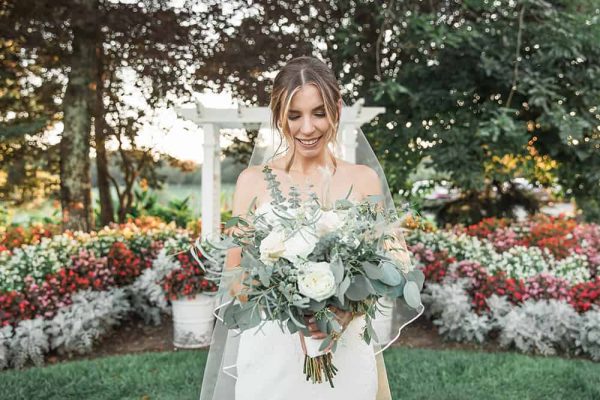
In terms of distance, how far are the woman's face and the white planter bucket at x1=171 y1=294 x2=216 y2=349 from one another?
3756 millimetres

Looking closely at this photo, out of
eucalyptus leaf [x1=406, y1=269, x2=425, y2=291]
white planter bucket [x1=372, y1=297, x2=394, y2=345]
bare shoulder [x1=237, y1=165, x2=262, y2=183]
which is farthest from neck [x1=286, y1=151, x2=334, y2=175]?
A: eucalyptus leaf [x1=406, y1=269, x2=425, y2=291]

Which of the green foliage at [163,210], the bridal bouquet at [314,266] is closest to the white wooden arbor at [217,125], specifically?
the green foliage at [163,210]

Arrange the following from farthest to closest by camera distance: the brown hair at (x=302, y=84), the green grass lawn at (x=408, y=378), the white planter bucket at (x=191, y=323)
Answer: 1. the white planter bucket at (x=191, y=323)
2. the green grass lawn at (x=408, y=378)
3. the brown hair at (x=302, y=84)

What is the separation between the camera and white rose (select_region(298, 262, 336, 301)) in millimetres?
1642

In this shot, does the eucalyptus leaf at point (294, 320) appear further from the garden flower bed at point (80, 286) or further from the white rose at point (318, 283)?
the garden flower bed at point (80, 286)

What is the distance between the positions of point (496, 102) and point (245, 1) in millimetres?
3663

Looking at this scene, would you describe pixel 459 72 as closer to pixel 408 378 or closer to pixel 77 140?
pixel 408 378

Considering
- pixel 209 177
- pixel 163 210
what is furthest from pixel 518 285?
pixel 163 210

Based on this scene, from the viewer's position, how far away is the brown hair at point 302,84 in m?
2.30

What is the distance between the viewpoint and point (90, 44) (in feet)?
24.2

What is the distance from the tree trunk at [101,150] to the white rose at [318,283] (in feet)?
24.2

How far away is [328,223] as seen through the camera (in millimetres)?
1723

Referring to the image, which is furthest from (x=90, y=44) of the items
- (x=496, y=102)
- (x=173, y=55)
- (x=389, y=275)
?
(x=389, y=275)

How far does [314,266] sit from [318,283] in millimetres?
61
